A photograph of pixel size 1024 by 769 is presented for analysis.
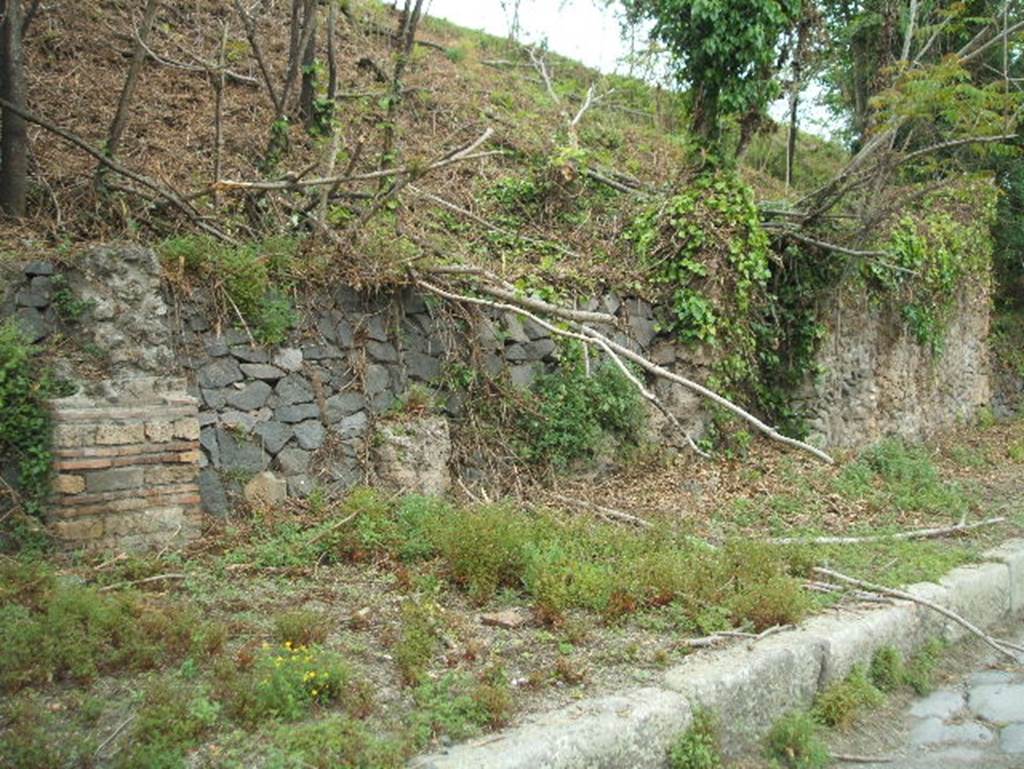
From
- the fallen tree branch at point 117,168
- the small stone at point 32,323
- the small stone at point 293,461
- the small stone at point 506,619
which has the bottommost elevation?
the small stone at point 506,619

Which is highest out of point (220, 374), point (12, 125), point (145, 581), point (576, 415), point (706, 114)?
point (706, 114)

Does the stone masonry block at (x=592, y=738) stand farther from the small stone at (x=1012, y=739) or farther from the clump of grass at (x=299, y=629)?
the small stone at (x=1012, y=739)

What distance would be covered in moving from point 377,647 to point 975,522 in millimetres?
5817

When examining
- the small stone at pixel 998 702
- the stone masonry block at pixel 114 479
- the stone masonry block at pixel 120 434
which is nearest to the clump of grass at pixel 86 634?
the stone masonry block at pixel 114 479

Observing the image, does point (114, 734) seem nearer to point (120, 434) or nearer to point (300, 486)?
point (120, 434)

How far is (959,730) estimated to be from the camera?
457 cm

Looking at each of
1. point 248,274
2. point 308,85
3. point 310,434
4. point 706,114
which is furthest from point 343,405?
point 706,114

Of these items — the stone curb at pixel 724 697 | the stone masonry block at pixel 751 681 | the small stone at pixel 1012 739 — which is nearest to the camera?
the stone curb at pixel 724 697

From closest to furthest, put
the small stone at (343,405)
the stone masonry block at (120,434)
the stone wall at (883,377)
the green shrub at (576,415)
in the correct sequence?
the stone masonry block at (120,434) < the small stone at (343,405) < the green shrub at (576,415) < the stone wall at (883,377)

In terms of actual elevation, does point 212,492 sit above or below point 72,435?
below

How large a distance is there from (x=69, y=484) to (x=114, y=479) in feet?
0.81

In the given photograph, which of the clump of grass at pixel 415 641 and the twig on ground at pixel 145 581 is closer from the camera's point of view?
the clump of grass at pixel 415 641

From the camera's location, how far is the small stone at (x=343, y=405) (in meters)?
6.93

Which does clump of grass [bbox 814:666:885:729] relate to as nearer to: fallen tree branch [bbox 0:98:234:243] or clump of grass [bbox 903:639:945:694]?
clump of grass [bbox 903:639:945:694]
